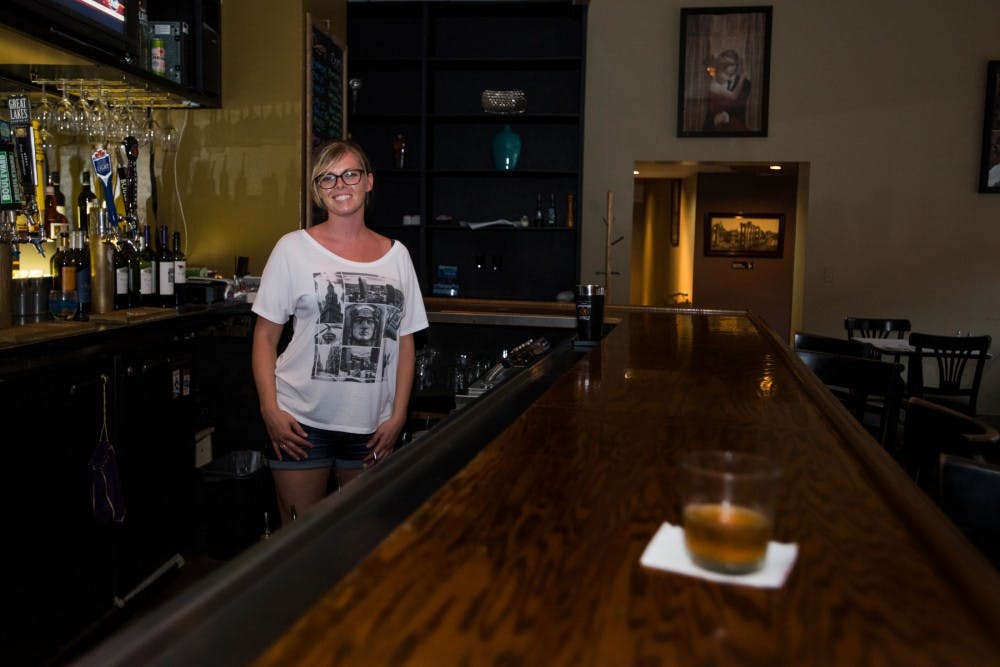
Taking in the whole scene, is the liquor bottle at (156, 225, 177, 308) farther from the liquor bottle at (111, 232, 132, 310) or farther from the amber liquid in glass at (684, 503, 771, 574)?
the amber liquid in glass at (684, 503, 771, 574)

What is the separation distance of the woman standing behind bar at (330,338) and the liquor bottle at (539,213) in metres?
4.15

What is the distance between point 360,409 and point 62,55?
1.94 metres

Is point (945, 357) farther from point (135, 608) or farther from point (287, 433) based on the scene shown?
point (135, 608)

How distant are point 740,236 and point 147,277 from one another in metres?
8.24

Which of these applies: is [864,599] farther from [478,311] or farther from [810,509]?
[478,311]

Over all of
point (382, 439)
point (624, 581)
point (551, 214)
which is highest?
point (551, 214)

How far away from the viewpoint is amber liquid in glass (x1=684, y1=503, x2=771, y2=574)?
75 cm

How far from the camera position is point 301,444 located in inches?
90.7

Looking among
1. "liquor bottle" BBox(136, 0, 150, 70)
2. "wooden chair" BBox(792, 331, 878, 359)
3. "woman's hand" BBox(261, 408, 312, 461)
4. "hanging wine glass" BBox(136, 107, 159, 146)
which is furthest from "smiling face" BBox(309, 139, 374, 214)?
"hanging wine glass" BBox(136, 107, 159, 146)

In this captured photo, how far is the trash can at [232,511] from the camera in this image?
3.54 metres

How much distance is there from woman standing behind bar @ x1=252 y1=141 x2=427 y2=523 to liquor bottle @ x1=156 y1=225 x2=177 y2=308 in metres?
1.65

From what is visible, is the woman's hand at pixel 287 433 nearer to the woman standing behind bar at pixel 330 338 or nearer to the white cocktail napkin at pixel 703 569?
the woman standing behind bar at pixel 330 338

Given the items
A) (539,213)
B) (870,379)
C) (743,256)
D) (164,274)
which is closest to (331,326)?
(870,379)

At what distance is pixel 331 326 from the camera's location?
226cm
